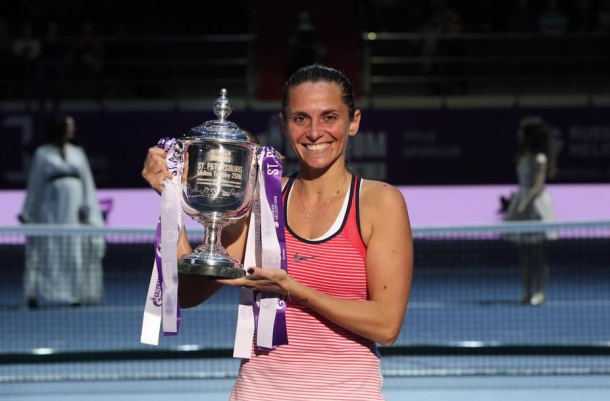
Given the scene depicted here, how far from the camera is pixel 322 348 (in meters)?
2.45

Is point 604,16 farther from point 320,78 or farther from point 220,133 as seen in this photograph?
point 220,133

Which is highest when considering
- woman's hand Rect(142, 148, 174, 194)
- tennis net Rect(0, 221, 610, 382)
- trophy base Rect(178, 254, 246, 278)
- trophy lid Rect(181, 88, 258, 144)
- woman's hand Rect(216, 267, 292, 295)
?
Answer: trophy lid Rect(181, 88, 258, 144)

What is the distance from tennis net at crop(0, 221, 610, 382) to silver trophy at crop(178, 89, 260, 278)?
3883mm

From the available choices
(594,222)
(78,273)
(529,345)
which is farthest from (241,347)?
(78,273)

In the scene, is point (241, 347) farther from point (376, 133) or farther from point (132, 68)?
point (132, 68)

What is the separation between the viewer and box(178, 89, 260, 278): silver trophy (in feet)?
8.27

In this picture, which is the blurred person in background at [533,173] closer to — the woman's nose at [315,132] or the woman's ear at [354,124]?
the woman's ear at [354,124]

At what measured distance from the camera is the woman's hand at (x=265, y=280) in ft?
7.64

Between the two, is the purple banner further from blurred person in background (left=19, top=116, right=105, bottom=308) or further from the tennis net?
blurred person in background (left=19, top=116, right=105, bottom=308)

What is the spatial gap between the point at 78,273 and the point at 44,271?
0.26 m

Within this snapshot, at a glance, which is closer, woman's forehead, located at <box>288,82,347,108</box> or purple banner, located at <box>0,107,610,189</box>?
woman's forehead, located at <box>288,82,347,108</box>

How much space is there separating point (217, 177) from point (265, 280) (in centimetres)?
32

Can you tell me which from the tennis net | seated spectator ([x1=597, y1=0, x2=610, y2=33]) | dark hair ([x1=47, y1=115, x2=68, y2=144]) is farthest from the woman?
seated spectator ([x1=597, y1=0, x2=610, y2=33])

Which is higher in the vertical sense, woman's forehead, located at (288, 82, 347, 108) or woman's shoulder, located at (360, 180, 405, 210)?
woman's forehead, located at (288, 82, 347, 108)
